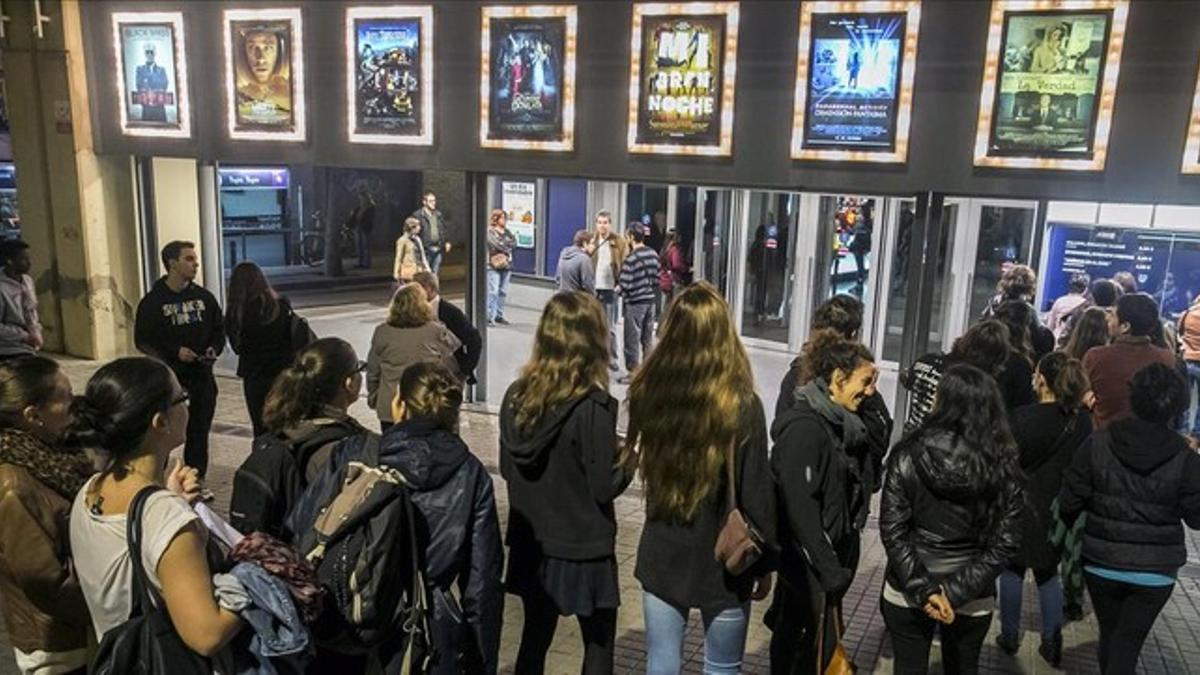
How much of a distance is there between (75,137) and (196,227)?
5.23 feet

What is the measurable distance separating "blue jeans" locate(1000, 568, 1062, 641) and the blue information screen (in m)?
5.89

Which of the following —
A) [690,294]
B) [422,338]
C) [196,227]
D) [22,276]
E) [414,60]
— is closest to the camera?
[690,294]

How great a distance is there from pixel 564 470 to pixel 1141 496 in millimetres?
2391

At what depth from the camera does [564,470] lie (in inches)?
136

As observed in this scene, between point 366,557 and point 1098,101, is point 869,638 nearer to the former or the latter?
point 366,557

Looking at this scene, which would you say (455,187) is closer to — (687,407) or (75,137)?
(75,137)

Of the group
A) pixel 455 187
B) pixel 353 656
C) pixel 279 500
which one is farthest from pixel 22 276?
pixel 455 187

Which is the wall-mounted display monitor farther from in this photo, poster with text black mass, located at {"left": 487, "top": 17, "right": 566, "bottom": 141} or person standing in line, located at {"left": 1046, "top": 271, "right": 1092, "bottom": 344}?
poster with text black mass, located at {"left": 487, "top": 17, "right": 566, "bottom": 141}

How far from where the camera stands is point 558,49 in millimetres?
8086

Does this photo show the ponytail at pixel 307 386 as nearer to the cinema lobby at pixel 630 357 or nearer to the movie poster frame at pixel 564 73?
the cinema lobby at pixel 630 357

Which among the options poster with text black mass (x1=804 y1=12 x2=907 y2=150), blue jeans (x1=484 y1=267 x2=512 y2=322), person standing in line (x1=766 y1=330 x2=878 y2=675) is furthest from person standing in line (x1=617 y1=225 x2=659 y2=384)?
person standing in line (x1=766 y1=330 x2=878 y2=675)

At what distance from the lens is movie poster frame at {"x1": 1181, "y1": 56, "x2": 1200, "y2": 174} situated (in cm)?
621

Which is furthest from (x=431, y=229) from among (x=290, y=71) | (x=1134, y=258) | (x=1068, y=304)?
(x=1134, y=258)

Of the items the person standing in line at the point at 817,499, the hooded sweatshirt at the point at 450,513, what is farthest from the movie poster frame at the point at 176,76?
the person standing in line at the point at 817,499
